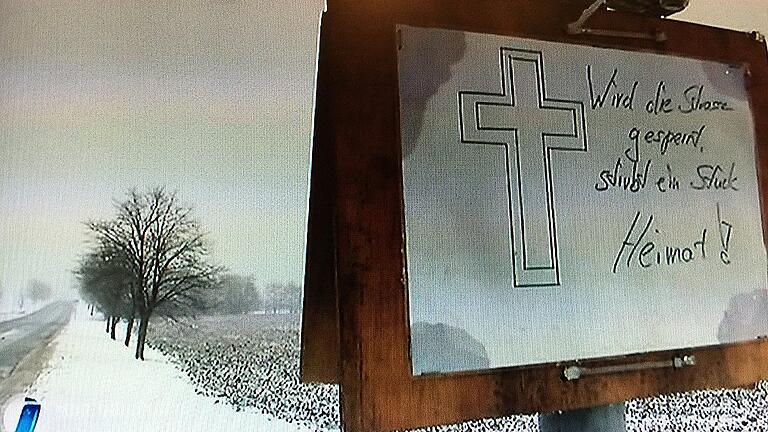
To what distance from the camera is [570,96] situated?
2.50 feet

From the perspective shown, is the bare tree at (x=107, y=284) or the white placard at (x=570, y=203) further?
the bare tree at (x=107, y=284)

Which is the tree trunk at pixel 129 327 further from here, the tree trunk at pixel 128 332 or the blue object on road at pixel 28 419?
the blue object on road at pixel 28 419

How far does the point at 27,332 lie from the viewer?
75 cm

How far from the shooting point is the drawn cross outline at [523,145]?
0.69 metres

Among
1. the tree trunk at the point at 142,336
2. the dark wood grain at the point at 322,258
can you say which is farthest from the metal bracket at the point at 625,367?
the tree trunk at the point at 142,336

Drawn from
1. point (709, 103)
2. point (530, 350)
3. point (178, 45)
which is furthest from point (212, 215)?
point (709, 103)

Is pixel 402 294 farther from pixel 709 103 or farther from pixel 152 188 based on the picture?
pixel 709 103

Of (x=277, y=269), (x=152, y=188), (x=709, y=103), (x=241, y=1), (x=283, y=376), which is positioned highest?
(x=241, y=1)

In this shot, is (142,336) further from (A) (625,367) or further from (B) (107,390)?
(A) (625,367)

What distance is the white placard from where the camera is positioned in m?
0.66

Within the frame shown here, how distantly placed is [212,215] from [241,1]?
0.32m

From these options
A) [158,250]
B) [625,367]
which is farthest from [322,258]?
[625,367]

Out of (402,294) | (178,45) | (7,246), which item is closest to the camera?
(402,294)

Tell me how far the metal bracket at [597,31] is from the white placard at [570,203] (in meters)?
0.02
